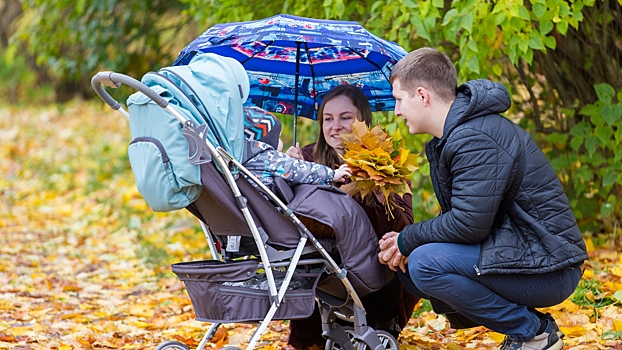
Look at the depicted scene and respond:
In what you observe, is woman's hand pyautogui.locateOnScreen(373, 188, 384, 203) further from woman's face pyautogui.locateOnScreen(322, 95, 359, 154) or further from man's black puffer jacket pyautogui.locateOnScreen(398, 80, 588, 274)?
woman's face pyautogui.locateOnScreen(322, 95, 359, 154)

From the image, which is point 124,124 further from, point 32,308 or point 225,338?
point 225,338

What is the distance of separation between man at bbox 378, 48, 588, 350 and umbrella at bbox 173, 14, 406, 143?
496 millimetres

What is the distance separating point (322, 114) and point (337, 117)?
98mm

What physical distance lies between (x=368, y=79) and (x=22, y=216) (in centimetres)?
602

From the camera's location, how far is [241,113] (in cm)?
297

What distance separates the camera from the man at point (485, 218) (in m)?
2.88

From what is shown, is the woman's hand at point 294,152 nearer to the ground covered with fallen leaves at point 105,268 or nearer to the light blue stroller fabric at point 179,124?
the light blue stroller fabric at point 179,124

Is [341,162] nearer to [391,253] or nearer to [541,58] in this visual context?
[391,253]

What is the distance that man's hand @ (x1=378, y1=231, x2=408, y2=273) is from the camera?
3146 mm

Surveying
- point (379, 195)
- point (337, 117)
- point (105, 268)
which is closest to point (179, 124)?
point (379, 195)

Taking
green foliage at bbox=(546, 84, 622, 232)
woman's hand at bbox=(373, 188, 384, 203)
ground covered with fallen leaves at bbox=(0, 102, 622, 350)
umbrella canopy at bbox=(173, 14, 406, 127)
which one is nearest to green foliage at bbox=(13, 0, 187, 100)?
ground covered with fallen leaves at bbox=(0, 102, 622, 350)

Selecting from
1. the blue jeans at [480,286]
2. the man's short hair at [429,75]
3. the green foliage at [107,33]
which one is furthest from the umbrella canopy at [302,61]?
the green foliage at [107,33]

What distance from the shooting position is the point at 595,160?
5.10 metres

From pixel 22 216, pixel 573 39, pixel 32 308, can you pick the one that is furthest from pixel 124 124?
pixel 573 39
